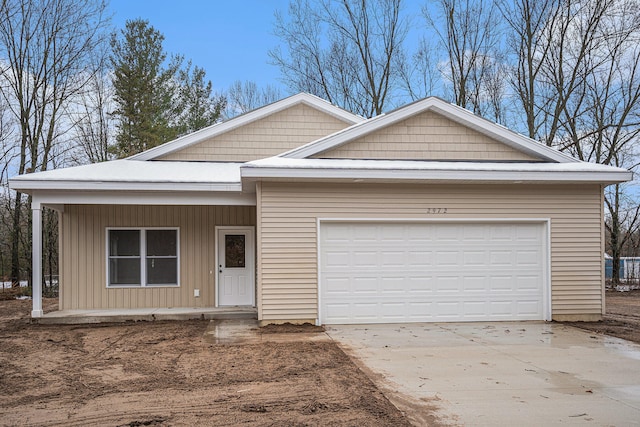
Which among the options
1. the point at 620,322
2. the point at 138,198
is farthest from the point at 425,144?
the point at 138,198

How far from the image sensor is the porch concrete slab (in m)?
11.1

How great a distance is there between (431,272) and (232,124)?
6721mm

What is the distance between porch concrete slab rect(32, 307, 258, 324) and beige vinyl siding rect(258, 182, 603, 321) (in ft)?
5.66

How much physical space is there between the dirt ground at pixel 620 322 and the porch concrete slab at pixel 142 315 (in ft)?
22.2

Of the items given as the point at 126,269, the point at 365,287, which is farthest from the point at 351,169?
the point at 126,269

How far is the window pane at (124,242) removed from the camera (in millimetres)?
12445

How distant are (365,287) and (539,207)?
151 inches

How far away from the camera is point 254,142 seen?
14477 millimetres

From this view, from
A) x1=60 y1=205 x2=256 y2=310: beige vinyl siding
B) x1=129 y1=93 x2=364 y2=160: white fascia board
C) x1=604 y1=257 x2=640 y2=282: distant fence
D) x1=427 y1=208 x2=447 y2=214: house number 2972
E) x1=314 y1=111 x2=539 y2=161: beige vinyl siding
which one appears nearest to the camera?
x1=427 y1=208 x2=447 y2=214: house number 2972

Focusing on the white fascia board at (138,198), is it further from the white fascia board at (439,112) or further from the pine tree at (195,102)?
the pine tree at (195,102)

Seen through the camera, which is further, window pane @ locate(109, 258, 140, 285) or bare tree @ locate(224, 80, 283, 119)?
bare tree @ locate(224, 80, 283, 119)

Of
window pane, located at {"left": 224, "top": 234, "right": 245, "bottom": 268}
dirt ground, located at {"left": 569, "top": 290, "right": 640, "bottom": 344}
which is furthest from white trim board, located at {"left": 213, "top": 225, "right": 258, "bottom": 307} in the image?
dirt ground, located at {"left": 569, "top": 290, "right": 640, "bottom": 344}

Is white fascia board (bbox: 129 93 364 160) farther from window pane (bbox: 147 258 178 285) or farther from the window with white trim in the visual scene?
window pane (bbox: 147 258 178 285)

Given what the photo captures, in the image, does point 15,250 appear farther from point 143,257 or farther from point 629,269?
point 629,269
